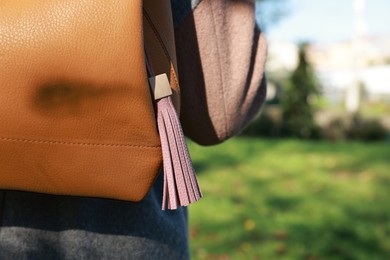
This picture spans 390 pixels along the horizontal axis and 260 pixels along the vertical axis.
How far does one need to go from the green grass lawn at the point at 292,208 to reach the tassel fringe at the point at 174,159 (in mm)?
3370

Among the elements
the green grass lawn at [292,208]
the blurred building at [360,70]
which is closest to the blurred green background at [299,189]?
the green grass lawn at [292,208]

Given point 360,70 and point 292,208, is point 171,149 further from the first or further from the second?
point 360,70

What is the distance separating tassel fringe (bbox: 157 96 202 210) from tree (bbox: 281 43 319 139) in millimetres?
11879

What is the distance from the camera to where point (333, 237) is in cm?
439

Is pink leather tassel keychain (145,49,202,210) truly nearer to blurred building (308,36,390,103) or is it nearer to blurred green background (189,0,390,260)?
blurred green background (189,0,390,260)

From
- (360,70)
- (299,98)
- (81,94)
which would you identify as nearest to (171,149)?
(81,94)

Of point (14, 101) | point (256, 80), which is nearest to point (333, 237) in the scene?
point (256, 80)

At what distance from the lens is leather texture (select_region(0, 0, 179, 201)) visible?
2.43ft

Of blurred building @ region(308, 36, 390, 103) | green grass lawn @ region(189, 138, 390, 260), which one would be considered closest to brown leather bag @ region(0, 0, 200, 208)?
green grass lawn @ region(189, 138, 390, 260)

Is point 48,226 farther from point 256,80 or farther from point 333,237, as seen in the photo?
point 333,237

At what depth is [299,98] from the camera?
502 inches

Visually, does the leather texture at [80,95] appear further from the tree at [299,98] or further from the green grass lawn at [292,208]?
the tree at [299,98]

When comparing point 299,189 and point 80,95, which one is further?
point 299,189

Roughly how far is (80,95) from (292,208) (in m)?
4.71
